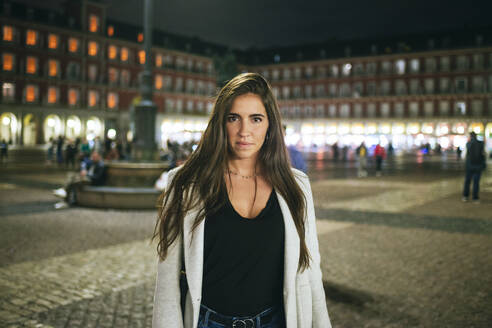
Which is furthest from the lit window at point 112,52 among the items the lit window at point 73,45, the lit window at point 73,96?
the lit window at point 73,96

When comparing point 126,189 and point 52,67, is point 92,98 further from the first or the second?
point 126,189

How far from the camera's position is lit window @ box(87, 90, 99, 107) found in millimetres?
55578

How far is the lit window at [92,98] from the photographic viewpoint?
5558cm

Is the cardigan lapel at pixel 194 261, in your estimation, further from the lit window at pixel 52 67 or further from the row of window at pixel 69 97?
the lit window at pixel 52 67

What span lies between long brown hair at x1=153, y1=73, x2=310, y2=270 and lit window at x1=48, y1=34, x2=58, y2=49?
5509 cm

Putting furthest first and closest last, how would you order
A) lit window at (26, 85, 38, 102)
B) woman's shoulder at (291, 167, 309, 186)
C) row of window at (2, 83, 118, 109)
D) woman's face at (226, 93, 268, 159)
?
1. lit window at (26, 85, 38, 102)
2. row of window at (2, 83, 118, 109)
3. woman's shoulder at (291, 167, 309, 186)
4. woman's face at (226, 93, 268, 159)

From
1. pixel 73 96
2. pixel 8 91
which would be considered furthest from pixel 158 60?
pixel 8 91

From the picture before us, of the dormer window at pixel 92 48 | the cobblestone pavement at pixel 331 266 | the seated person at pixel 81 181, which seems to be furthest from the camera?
the dormer window at pixel 92 48

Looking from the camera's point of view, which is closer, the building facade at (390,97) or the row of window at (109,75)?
the row of window at (109,75)

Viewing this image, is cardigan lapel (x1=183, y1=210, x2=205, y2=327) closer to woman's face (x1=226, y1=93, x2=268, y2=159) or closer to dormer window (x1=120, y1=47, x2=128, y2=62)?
woman's face (x1=226, y1=93, x2=268, y2=159)

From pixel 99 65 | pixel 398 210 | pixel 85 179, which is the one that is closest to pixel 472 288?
pixel 398 210

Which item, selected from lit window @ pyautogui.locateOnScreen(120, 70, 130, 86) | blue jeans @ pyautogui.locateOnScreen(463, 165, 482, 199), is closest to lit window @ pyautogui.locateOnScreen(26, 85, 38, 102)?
lit window @ pyautogui.locateOnScreen(120, 70, 130, 86)

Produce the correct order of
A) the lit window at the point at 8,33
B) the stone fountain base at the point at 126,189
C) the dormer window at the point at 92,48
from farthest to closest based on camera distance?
the dormer window at the point at 92,48 < the lit window at the point at 8,33 < the stone fountain base at the point at 126,189

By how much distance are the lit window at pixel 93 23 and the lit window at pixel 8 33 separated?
8873 mm
